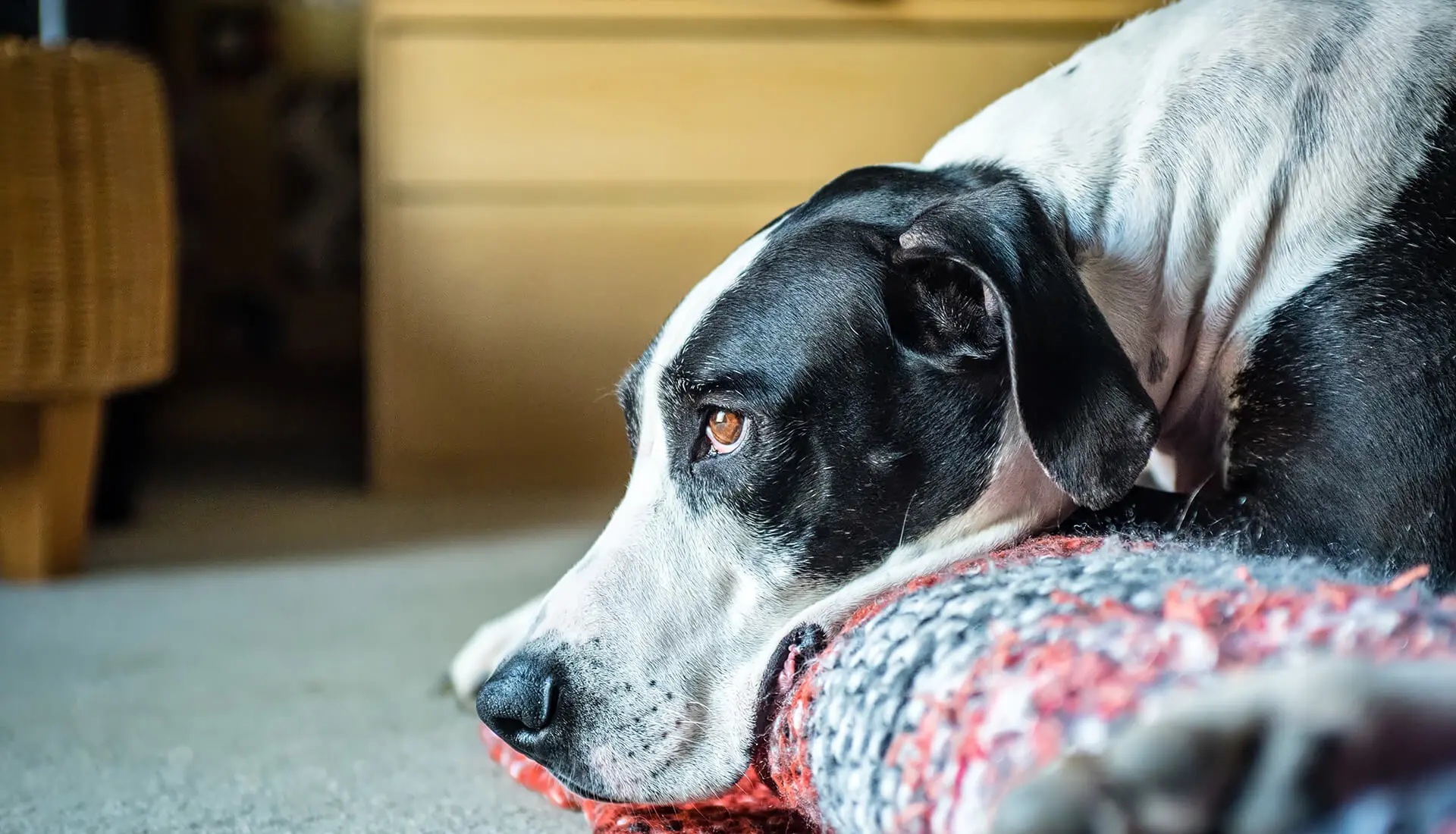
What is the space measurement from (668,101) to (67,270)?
1.20 m

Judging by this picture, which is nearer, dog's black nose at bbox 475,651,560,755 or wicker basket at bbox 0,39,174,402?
dog's black nose at bbox 475,651,560,755

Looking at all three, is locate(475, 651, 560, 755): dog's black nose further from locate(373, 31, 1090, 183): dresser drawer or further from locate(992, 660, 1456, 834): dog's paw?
locate(373, 31, 1090, 183): dresser drawer

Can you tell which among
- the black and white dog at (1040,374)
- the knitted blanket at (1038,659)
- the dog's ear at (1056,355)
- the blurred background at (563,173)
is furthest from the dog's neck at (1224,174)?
the blurred background at (563,173)

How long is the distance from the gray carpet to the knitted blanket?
400 mm

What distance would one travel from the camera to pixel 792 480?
96 cm

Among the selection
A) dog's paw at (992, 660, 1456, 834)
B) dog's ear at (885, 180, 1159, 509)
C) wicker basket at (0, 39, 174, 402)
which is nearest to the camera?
dog's paw at (992, 660, 1456, 834)

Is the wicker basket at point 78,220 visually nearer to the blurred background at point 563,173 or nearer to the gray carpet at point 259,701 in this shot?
the gray carpet at point 259,701

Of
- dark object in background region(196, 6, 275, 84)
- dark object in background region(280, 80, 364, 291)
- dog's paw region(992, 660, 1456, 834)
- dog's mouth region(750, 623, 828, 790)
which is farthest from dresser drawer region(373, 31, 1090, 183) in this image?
dog's paw region(992, 660, 1456, 834)

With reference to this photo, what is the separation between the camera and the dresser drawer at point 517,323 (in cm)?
262

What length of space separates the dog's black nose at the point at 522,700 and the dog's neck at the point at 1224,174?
500 millimetres

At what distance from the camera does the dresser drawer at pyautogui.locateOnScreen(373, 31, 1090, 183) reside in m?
2.58

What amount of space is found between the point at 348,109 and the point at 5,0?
3.35 feet

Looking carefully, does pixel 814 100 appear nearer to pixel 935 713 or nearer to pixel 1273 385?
pixel 1273 385

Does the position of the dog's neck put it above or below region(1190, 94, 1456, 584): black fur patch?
above
